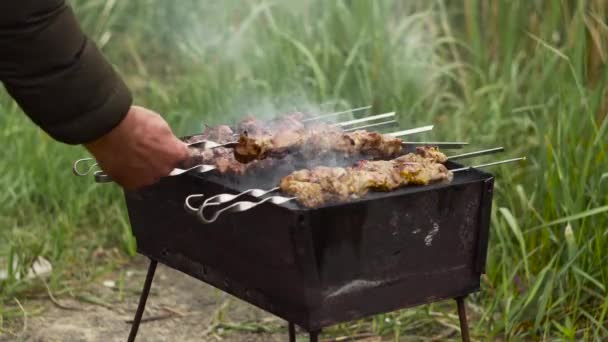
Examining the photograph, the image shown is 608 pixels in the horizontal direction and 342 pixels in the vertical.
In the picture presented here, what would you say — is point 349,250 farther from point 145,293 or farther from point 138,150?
point 145,293

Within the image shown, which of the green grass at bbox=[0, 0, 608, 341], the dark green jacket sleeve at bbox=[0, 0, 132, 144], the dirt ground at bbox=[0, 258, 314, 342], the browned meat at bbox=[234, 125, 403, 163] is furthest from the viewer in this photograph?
the dirt ground at bbox=[0, 258, 314, 342]

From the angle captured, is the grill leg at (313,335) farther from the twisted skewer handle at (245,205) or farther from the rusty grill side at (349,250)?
the twisted skewer handle at (245,205)

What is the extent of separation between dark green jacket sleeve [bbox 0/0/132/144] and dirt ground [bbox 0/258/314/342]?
5.76 ft

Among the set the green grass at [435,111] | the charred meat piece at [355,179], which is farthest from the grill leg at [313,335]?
the green grass at [435,111]

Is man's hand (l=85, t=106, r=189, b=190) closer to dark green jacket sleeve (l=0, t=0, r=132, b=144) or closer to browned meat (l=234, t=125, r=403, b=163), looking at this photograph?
dark green jacket sleeve (l=0, t=0, r=132, b=144)

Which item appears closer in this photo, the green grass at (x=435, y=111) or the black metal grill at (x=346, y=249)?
the black metal grill at (x=346, y=249)

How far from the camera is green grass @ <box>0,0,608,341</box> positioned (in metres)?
4.13

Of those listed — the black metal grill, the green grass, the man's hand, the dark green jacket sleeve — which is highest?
the dark green jacket sleeve

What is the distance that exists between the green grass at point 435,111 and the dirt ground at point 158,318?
144 millimetres

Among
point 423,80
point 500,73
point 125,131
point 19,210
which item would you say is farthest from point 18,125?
point 125,131

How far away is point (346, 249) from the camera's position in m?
2.99

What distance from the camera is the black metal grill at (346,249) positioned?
116 inches

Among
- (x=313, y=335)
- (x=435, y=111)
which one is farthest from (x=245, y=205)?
(x=435, y=111)

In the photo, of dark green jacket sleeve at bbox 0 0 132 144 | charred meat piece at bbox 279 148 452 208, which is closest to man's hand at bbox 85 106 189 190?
dark green jacket sleeve at bbox 0 0 132 144
